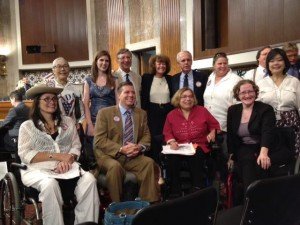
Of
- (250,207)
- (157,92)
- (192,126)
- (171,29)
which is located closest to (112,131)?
(192,126)

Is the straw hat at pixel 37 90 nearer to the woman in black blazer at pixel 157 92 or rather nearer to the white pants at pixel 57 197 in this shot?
the white pants at pixel 57 197

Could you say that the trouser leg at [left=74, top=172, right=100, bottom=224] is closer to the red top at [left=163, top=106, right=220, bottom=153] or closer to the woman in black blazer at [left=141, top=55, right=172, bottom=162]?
the red top at [left=163, top=106, right=220, bottom=153]

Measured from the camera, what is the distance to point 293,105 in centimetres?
312

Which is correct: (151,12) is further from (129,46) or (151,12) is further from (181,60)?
(181,60)

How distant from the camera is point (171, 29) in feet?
20.5

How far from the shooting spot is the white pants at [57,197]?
2496 mm

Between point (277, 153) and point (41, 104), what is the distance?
1.87 m

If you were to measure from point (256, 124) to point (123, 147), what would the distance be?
3.58ft

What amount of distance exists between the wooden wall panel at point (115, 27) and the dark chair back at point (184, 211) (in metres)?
6.24

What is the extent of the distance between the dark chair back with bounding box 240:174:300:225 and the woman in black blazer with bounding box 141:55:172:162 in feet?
7.46

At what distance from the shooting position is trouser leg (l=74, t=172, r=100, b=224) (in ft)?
8.62

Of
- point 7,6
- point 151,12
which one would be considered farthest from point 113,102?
point 7,6

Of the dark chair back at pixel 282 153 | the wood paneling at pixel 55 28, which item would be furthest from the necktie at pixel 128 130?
the wood paneling at pixel 55 28

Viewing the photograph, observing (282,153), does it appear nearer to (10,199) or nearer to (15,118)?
(10,199)
